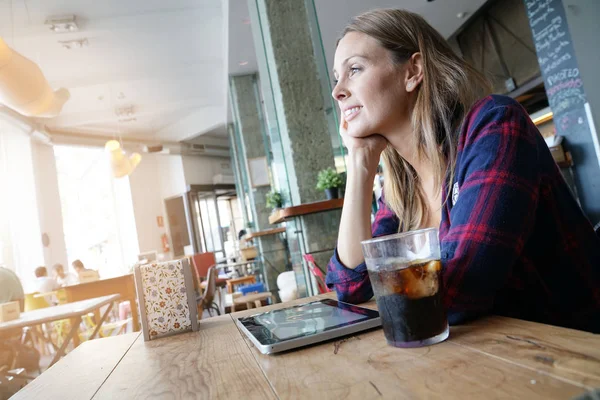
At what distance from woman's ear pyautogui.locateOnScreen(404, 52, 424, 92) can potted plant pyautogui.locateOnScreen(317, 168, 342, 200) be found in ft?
7.79

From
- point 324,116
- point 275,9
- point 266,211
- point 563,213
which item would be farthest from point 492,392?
point 266,211

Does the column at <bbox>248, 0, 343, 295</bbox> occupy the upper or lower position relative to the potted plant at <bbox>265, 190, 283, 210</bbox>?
upper

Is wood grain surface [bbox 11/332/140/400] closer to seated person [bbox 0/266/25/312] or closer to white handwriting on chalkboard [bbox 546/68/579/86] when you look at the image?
seated person [bbox 0/266/25/312]

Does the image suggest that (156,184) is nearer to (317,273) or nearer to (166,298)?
(317,273)

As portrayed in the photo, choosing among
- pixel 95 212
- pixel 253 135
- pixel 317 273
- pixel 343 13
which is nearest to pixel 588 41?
pixel 343 13

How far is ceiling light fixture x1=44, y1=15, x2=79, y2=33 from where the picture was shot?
5.74 m

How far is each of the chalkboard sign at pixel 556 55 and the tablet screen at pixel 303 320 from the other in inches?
170

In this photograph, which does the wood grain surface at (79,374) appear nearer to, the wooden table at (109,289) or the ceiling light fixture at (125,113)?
the wooden table at (109,289)

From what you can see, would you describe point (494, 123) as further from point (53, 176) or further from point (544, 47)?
point (53, 176)

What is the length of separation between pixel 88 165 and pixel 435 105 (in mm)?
12885

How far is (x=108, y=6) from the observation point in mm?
5730

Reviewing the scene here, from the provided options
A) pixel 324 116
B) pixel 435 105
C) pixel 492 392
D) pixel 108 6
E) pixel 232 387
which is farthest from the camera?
pixel 108 6

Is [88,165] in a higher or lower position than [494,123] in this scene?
higher

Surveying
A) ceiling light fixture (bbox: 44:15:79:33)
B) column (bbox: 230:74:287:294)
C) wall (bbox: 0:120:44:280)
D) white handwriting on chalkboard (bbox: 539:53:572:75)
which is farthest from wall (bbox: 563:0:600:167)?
wall (bbox: 0:120:44:280)
